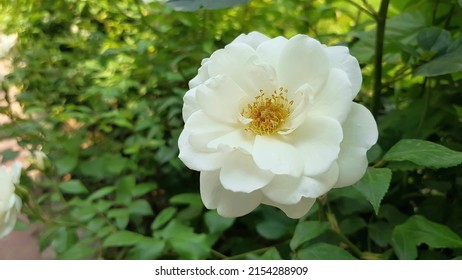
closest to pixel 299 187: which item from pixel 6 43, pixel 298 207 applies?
pixel 298 207

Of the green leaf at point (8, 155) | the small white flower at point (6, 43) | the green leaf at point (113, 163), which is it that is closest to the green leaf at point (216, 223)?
the green leaf at point (113, 163)

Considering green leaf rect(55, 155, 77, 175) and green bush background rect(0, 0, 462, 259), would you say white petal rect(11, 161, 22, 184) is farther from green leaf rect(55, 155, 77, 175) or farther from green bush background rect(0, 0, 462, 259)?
green leaf rect(55, 155, 77, 175)

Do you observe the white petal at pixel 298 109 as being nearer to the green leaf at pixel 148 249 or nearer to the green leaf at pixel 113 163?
the green leaf at pixel 148 249

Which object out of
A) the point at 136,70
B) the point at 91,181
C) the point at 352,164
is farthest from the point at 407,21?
the point at 91,181

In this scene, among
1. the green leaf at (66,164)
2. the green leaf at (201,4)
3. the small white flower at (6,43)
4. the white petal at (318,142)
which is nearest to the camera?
the white petal at (318,142)

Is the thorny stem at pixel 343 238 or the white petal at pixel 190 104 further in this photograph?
the thorny stem at pixel 343 238
